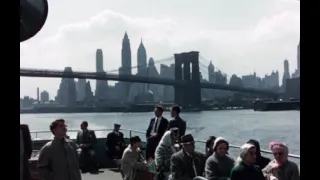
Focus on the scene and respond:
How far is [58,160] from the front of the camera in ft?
13.0

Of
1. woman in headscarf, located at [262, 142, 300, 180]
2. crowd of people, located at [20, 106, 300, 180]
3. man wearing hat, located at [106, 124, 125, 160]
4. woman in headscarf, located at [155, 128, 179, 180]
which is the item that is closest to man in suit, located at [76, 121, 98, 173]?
man wearing hat, located at [106, 124, 125, 160]

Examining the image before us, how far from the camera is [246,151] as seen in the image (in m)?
3.81

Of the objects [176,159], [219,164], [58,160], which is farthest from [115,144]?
[58,160]

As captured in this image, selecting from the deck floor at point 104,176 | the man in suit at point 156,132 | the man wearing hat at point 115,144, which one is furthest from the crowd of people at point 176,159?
the man wearing hat at point 115,144

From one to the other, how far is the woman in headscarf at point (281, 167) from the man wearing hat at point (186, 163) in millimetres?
1124

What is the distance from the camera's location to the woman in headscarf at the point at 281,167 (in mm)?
4012

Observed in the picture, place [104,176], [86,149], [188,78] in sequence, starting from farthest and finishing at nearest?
[188,78] → [86,149] → [104,176]

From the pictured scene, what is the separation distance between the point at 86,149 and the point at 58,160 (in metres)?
5.63

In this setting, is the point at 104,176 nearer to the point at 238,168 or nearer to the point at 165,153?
the point at 165,153
